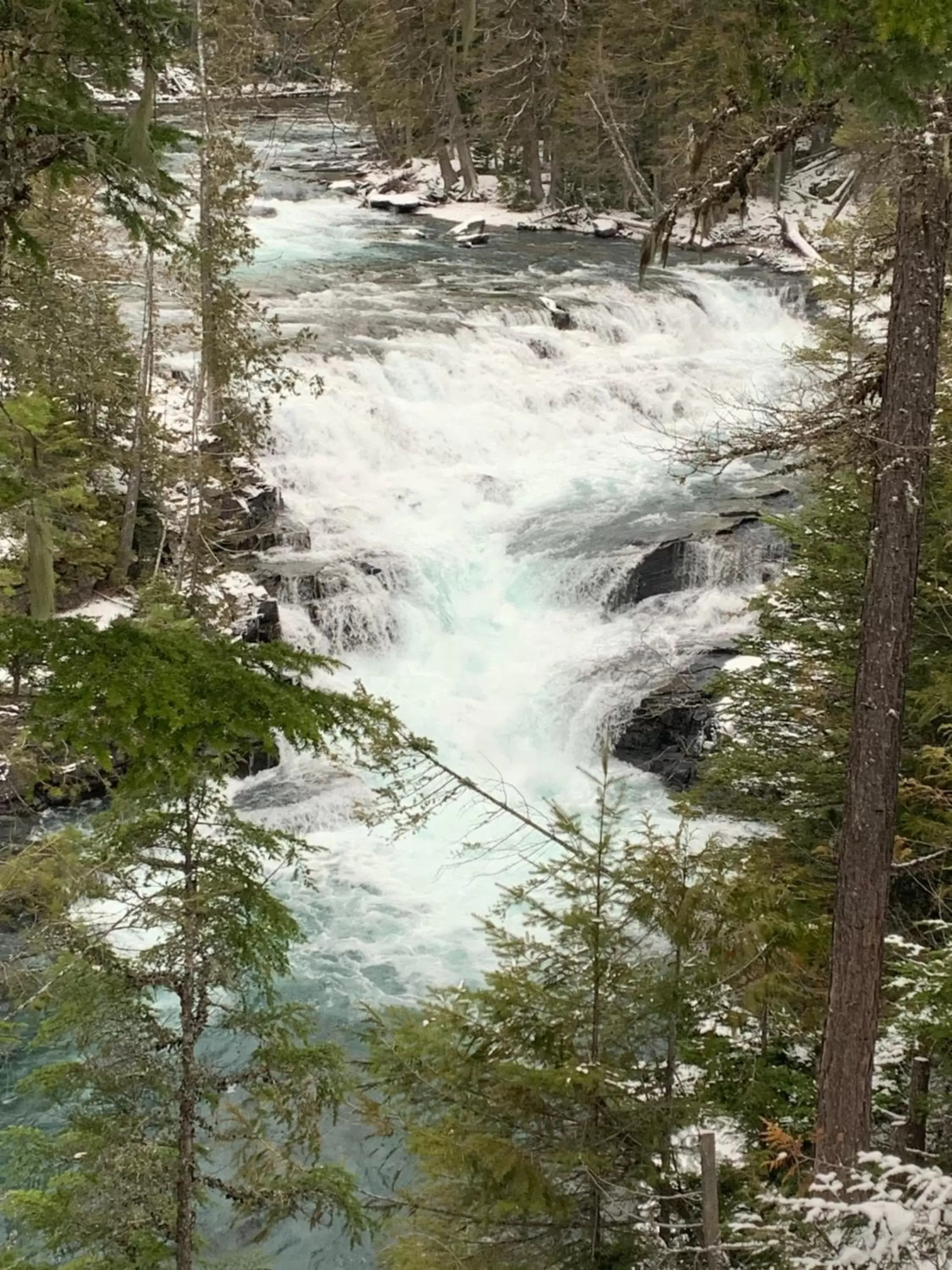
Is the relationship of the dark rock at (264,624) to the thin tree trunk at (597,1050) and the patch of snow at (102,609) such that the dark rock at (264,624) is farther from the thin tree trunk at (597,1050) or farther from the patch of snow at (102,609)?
the thin tree trunk at (597,1050)

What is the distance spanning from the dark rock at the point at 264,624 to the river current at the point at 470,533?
70 centimetres

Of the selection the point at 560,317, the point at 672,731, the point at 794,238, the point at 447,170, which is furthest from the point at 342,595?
the point at 447,170

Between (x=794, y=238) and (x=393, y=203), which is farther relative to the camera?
(x=393, y=203)

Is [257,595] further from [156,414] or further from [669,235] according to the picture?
[669,235]

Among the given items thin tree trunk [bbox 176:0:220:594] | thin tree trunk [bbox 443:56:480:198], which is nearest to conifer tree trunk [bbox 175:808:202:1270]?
thin tree trunk [bbox 176:0:220:594]

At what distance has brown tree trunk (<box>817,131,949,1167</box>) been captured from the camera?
175 inches

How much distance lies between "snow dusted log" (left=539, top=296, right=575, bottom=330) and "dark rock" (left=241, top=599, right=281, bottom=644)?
13.2 m

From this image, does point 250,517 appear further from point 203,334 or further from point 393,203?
point 393,203

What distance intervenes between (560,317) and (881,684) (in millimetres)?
22887

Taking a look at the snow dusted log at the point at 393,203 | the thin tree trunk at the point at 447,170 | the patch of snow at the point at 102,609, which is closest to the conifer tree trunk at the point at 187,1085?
the patch of snow at the point at 102,609

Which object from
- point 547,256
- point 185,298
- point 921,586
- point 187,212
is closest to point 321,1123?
point 921,586

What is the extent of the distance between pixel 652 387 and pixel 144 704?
2196cm

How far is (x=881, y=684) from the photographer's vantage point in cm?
476

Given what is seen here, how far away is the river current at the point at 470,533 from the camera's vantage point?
43.2ft
